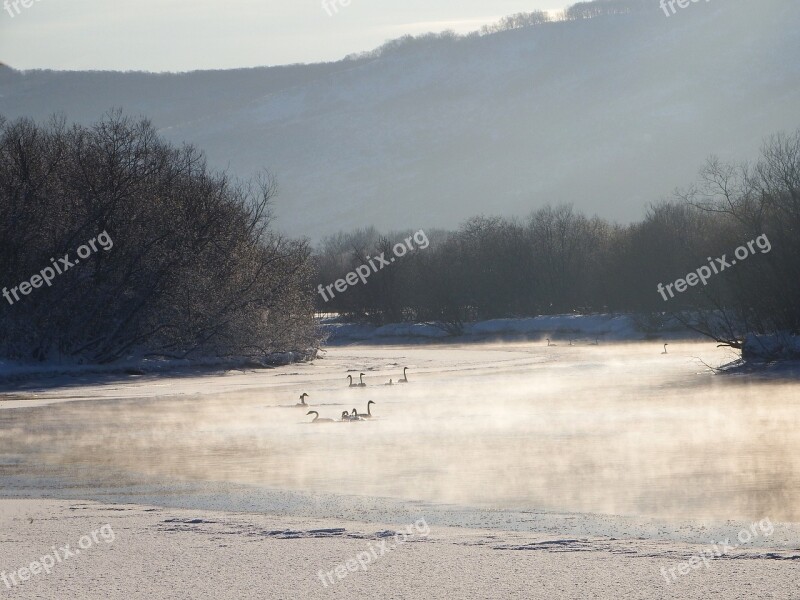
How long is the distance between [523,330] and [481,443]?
64.3m

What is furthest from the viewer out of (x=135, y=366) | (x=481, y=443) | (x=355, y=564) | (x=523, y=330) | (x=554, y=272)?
(x=554, y=272)

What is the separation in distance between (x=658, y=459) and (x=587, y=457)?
3.16 ft

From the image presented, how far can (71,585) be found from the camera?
827 centimetres

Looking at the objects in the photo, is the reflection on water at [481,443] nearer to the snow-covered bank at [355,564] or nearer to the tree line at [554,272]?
the snow-covered bank at [355,564]

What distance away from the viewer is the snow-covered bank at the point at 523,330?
2815 inches

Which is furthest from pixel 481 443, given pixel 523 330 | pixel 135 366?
pixel 523 330

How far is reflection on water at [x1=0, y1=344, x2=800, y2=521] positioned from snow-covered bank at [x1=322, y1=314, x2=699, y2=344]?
39788 millimetres

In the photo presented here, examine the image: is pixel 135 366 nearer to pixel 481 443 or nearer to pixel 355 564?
pixel 481 443

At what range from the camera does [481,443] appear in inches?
672

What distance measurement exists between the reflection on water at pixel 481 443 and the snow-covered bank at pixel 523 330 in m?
39.8

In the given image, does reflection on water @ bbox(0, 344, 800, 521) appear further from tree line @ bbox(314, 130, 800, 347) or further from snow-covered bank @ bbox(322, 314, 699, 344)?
snow-covered bank @ bbox(322, 314, 699, 344)

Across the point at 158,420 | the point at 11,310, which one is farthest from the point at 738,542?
the point at 11,310

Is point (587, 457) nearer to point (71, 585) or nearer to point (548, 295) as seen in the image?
point (71, 585)

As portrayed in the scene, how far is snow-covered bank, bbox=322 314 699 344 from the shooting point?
71.5 meters
